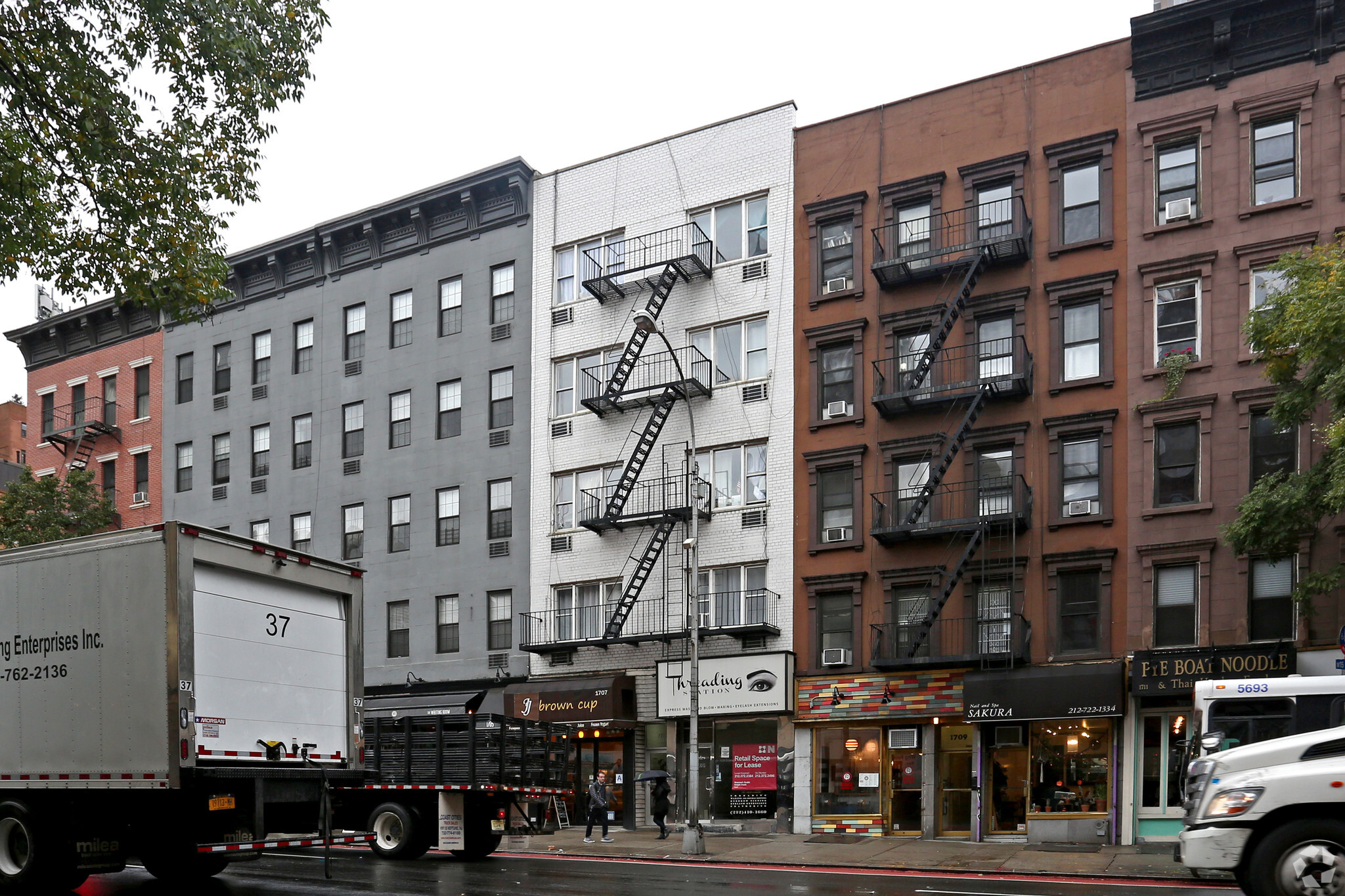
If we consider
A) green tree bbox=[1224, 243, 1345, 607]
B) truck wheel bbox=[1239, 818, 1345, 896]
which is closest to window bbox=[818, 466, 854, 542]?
green tree bbox=[1224, 243, 1345, 607]

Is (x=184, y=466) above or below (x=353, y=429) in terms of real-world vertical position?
below

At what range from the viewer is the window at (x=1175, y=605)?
27.5 m

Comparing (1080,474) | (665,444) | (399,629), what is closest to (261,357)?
(399,629)

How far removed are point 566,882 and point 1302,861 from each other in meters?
9.78

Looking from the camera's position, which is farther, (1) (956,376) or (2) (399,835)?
(1) (956,376)

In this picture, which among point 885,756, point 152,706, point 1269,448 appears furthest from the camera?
point 885,756

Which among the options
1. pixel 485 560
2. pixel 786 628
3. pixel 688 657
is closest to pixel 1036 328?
pixel 786 628

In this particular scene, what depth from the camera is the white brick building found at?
108 ft

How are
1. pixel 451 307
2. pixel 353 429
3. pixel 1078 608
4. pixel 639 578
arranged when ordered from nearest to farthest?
pixel 1078 608
pixel 639 578
pixel 451 307
pixel 353 429

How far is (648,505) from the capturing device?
113 ft

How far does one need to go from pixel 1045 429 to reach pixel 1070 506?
1851 mm

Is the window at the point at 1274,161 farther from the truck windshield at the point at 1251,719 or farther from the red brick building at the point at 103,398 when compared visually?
the red brick building at the point at 103,398

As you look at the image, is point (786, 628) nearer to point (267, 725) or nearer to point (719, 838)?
point (719, 838)

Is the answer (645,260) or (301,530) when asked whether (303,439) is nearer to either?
(301,530)
